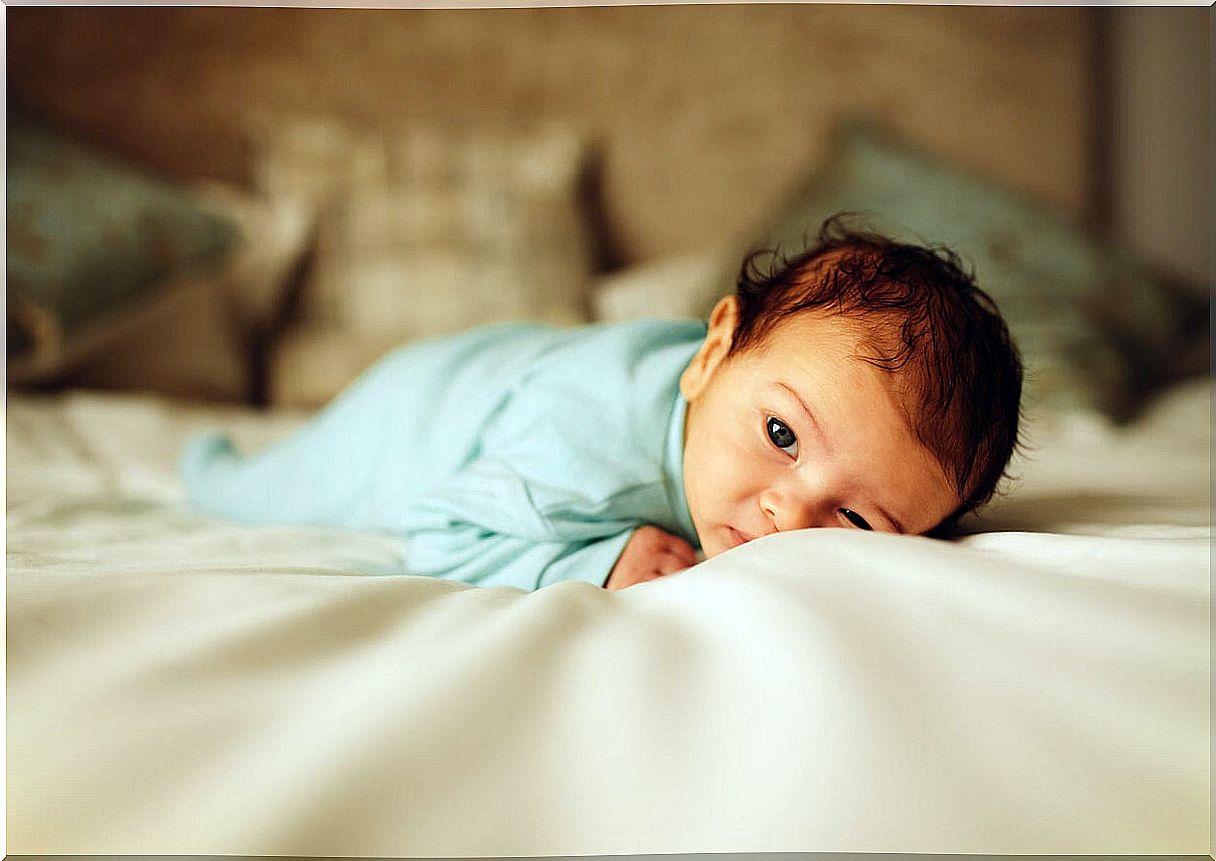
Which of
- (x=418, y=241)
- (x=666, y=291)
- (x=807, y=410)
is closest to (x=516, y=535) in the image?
(x=807, y=410)

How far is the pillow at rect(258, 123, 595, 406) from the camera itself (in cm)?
166

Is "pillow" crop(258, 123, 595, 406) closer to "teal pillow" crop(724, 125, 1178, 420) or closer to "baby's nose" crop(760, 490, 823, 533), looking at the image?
"teal pillow" crop(724, 125, 1178, 420)

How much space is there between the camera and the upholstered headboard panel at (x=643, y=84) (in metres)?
1.83

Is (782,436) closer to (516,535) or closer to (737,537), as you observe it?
(737,537)

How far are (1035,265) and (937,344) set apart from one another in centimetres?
109

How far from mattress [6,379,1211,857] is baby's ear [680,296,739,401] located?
0.25 metres

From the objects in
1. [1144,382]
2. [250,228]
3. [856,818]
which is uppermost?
[250,228]

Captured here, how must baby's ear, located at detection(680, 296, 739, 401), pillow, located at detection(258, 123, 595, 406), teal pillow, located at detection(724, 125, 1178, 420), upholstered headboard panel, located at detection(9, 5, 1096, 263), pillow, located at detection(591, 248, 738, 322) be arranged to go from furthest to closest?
upholstered headboard panel, located at detection(9, 5, 1096, 263) < pillow, located at detection(258, 123, 595, 406) < pillow, located at detection(591, 248, 738, 322) < teal pillow, located at detection(724, 125, 1178, 420) < baby's ear, located at detection(680, 296, 739, 401)

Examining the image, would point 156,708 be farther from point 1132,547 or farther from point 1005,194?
point 1005,194

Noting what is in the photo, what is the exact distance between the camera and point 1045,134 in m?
2.09

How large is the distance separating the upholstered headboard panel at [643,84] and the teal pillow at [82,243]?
38 cm

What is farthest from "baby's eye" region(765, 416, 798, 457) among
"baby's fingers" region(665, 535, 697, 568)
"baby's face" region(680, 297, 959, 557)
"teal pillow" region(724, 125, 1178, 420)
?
"teal pillow" region(724, 125, 1178, 420)

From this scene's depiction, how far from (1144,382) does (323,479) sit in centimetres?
132

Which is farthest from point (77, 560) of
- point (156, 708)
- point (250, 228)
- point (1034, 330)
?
point (1034, 330)
